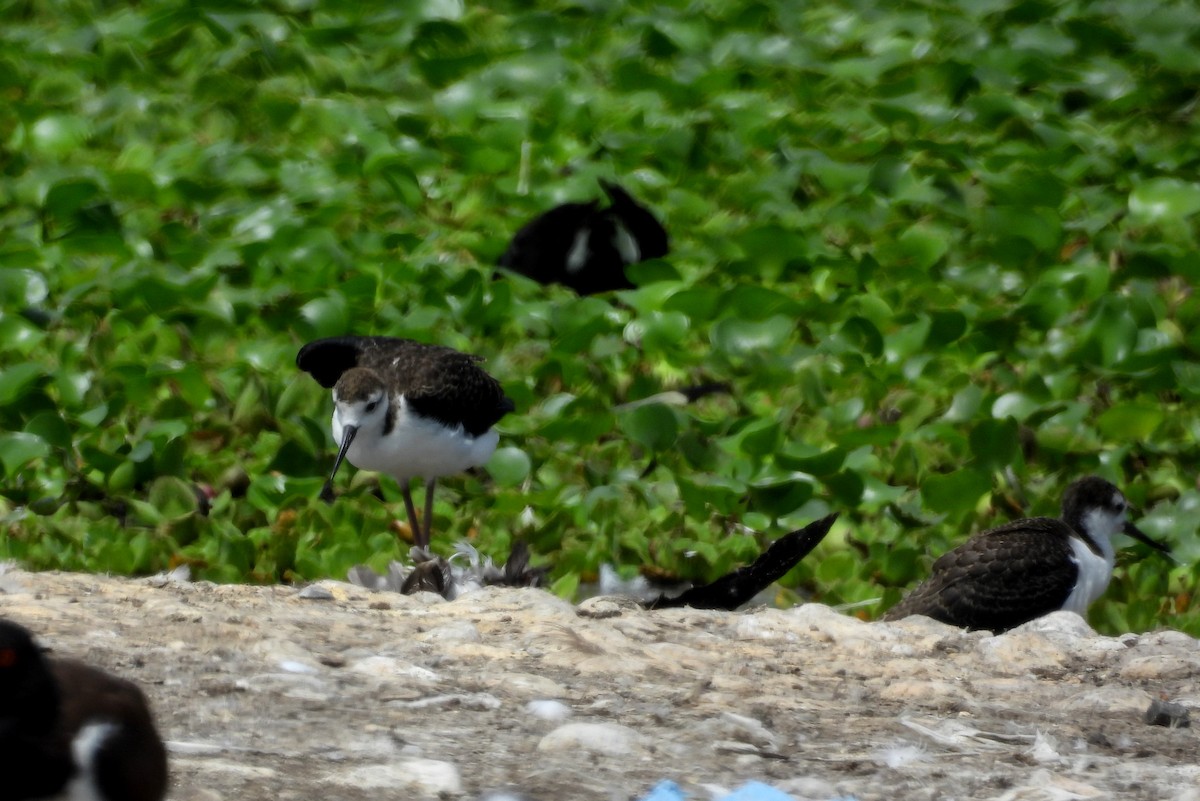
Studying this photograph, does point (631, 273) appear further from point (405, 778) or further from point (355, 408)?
point (405, 778)

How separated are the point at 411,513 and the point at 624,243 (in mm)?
2183

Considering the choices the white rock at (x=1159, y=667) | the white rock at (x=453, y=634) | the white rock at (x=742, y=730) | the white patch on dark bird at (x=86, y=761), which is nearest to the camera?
the white patch on dark bird at (x=86, y=761)

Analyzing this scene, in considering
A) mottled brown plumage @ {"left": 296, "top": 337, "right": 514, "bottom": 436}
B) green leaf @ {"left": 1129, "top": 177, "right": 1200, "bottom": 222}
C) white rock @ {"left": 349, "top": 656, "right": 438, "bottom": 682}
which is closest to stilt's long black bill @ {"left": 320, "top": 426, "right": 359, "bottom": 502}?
mottled brown plumage @ {"left": 296, "top": 337, "right": 514, "bottom": 436}

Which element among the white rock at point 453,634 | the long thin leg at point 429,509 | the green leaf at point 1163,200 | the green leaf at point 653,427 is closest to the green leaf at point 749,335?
the green leaf at point 653,427

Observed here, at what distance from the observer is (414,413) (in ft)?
21.6

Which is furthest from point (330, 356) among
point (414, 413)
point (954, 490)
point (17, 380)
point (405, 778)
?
point (405, 778)

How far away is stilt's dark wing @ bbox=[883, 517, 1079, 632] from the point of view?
5.63m

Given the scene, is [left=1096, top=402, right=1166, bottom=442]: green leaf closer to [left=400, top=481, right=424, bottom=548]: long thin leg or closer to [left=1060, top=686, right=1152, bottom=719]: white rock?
[left=400, top=481, right=424, bottom=548]: long thin leg

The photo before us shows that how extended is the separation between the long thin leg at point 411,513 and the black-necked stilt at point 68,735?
127 inches

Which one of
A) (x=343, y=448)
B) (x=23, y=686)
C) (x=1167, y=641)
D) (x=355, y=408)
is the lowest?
(x=343, y=448)

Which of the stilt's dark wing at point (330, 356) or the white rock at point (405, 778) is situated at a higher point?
the white rock at point (405, 778)

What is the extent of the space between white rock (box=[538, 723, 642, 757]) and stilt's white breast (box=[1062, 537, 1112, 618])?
8.53 ft

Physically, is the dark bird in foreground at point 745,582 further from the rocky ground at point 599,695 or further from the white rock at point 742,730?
the white rock at point 742,730

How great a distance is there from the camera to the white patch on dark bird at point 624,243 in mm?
8062
